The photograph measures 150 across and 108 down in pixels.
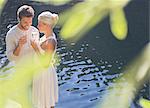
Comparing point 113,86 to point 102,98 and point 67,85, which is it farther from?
point 67,85

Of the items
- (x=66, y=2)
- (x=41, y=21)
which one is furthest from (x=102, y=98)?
(x=66, y=2)

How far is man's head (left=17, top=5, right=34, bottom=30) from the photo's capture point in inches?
39.6

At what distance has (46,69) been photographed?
1.03m

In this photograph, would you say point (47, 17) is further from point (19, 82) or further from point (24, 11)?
point (19, 82)

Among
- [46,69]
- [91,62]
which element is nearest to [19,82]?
[46,69]

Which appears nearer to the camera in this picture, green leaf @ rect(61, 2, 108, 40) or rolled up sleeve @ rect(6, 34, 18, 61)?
green leaf @ rect(61, 2, 108, 40)

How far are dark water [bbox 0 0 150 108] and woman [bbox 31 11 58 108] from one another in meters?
0.02

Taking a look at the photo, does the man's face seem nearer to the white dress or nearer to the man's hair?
the man's hair

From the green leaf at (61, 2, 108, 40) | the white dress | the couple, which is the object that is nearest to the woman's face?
the couple

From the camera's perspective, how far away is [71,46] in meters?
0.99

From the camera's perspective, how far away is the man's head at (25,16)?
1005 mm

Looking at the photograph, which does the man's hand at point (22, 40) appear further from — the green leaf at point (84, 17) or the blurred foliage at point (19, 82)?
the green leaf at point (84, 17)

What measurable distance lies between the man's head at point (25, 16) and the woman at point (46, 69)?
3 cm

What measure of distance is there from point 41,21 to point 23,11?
6 centimetres
